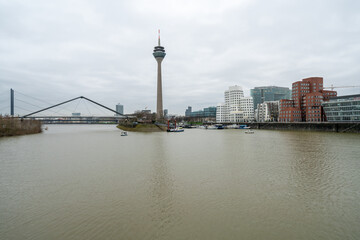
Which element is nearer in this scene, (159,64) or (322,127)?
(322,127)

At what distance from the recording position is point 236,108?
110562 millimetres

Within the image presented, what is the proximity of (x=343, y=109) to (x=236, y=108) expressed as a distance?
59.1 metres

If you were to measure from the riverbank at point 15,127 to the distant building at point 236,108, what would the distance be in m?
85.4

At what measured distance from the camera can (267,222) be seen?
20.5 feet

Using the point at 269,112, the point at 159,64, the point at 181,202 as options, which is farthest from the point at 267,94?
the point at 181,202

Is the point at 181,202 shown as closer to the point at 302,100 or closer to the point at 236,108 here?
the point at 302,100

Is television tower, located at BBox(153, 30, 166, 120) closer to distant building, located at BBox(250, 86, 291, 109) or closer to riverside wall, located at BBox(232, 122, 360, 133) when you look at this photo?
riverside wall, located at BBox(232, 122, 360, 133)

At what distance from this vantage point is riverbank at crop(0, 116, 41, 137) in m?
39.6

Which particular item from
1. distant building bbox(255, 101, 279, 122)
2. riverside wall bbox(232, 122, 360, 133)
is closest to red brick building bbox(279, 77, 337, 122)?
riverside wall bbox(232, 122, 360, 133)

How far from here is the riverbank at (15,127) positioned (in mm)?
39625

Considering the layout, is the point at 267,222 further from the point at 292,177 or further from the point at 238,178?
the point at 292,177

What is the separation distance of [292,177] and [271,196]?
3.49 m

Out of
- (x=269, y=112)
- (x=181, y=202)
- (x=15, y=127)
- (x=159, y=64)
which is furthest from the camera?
(x=159, y=64)

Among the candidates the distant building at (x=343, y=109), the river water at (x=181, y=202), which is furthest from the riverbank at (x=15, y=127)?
the distant building at (x=343, y=109)
